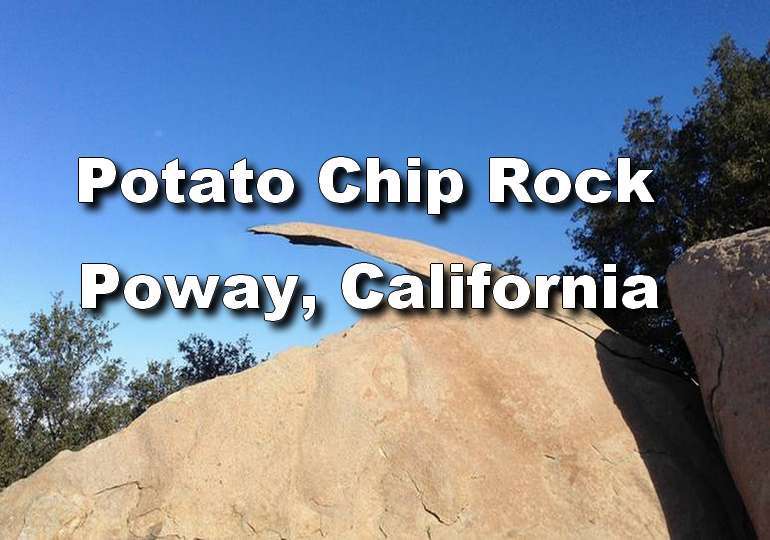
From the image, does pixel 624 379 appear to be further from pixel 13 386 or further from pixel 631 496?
pixel 13 386

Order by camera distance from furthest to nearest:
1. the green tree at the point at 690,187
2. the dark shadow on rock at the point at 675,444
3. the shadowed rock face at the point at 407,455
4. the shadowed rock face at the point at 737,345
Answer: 1. the green tree at the point at 690,187
2. the dark shadow on rock at the point at 675,444
3. the shadowed rock face at the point at 407,455
4. the shadowed rock face at the point at 737,345

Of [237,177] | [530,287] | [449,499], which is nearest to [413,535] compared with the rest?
[449,499]

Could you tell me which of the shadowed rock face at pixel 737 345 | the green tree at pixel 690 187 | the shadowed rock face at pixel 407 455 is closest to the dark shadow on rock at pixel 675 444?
the shadowed rock face at pixel 407 455

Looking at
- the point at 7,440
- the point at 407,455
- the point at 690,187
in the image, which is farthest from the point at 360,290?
the point at 7,440

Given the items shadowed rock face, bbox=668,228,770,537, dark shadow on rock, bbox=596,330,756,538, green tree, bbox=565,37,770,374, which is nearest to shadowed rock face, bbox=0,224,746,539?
dark shadow on rock, bbox=596,330,756,538

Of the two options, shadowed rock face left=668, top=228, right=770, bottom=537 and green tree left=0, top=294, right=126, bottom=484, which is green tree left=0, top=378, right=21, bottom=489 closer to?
green tree left=0, top=294, right=126, bottom=484

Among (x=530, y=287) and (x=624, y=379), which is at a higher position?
(x=530, y=287)

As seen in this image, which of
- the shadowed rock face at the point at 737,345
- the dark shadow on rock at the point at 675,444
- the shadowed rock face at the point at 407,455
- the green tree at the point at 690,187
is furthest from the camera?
the green tree at the point at 690,187

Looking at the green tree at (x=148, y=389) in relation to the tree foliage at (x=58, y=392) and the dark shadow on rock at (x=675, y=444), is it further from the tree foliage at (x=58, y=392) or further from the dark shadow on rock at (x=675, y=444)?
the dark shadow on rock at (x=675, y=444)
